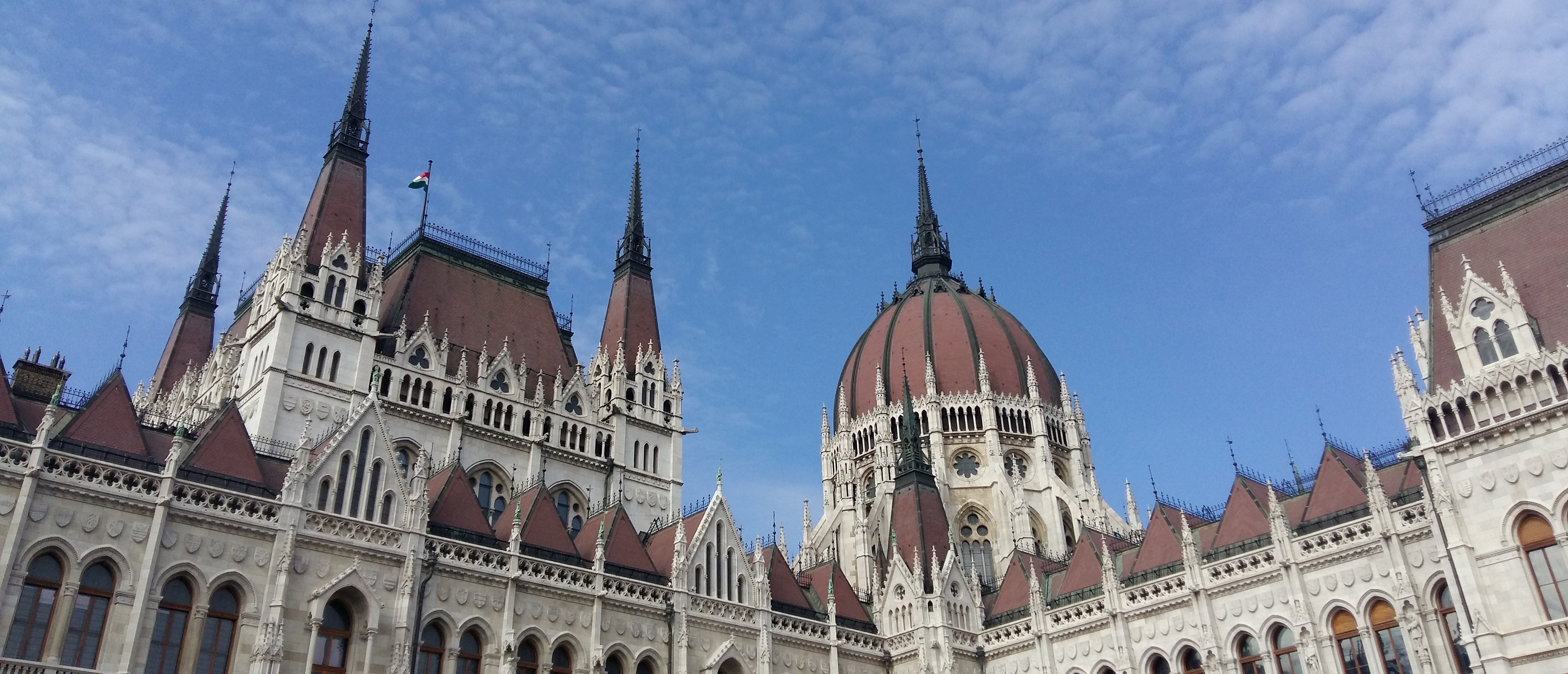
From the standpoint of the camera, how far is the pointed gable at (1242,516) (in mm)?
32656

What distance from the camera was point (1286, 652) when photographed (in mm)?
30438

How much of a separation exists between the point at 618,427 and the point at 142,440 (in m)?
18.5

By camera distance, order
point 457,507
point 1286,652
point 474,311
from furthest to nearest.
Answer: point 474,311, point 457,507, point 1286,652

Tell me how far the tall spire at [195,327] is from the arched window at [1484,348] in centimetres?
4619

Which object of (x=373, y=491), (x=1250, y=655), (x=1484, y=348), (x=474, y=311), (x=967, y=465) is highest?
(x=474, y=311)

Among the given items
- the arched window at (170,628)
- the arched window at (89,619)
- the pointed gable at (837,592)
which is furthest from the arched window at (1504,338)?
the arched window at (89,619)

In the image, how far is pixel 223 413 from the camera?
28.2 m

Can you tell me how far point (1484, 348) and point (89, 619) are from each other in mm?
32971

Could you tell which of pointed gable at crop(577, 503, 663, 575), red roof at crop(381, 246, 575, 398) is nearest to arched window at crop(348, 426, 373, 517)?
pointed gable at crop(577, 503, 663, 575)

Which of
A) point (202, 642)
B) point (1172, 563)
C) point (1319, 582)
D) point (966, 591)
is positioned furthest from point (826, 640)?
point (202, 642)

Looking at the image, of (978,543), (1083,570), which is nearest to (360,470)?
(1083,570)

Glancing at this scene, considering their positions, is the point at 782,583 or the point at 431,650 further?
the point at 782,583

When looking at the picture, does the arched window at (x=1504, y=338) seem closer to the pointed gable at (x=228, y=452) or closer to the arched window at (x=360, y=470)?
the arched window at (x=360, y=470)

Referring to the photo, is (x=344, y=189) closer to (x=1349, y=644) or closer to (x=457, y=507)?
(x=457, y=507)
